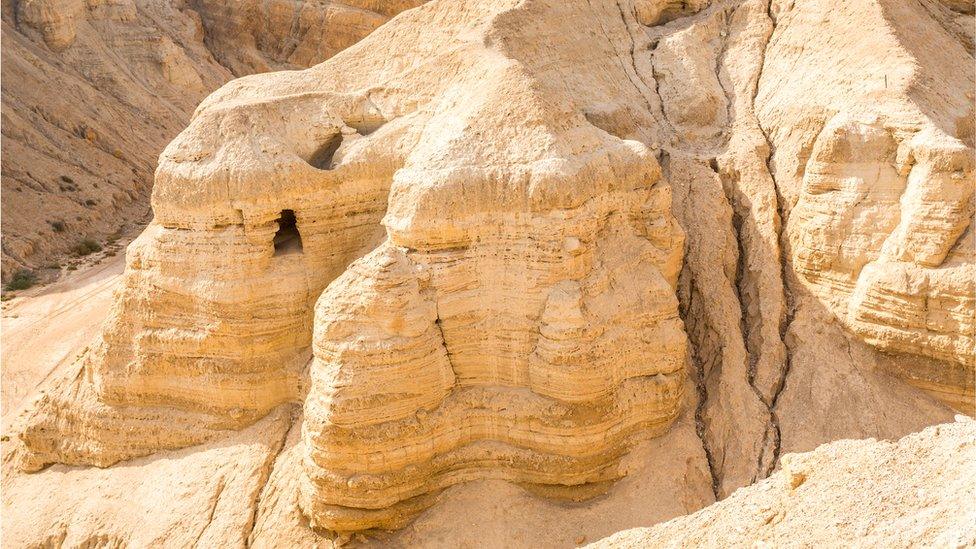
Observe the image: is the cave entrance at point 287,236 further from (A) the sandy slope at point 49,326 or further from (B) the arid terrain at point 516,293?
(A) the sandy slope at point 49,326

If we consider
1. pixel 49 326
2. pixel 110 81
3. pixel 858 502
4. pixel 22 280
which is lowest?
pixel 49 326

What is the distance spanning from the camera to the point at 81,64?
3938 cm

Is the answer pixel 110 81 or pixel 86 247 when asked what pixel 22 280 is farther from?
pixel 110 81

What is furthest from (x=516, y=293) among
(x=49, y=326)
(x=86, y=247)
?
(x=86, y=247)

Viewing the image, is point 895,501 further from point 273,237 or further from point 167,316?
point 167,316

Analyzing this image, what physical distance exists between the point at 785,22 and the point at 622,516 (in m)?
10.1

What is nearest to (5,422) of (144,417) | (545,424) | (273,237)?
(144,417)

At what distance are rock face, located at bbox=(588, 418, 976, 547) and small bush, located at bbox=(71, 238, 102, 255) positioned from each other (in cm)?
2721

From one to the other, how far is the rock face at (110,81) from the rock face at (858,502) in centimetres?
2747

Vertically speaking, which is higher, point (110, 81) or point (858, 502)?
point (110, 81)

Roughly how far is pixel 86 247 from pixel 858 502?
96.2ft

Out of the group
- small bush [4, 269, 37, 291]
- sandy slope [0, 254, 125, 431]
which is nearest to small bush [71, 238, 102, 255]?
sandy slope [0, 254, 125, 431]

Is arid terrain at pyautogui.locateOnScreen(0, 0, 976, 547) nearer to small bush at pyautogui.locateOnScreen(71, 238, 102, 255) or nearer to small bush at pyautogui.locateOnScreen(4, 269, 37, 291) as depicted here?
Answer: small bush at pyautogui.locateOnScreen(4, 269, 37, 291)

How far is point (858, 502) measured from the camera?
25.0ft
